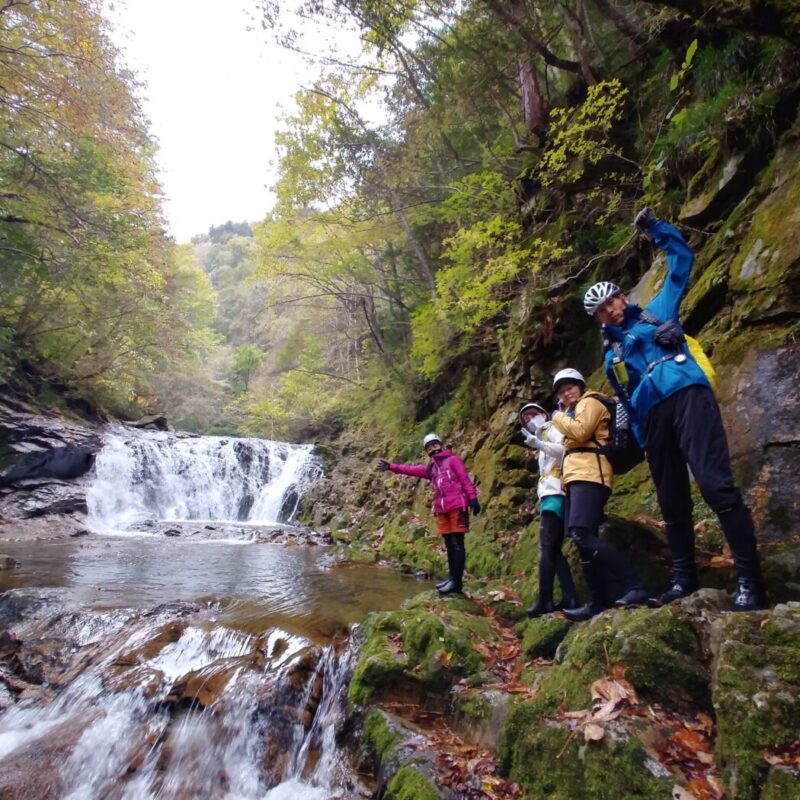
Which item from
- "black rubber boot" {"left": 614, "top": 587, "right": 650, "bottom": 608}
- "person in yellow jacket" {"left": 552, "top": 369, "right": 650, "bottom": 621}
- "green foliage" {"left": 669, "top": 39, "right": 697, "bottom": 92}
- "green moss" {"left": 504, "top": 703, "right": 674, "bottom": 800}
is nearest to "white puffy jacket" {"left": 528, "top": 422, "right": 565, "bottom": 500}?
"person in yellow jacket" {"left": 552, "top": 369, "right": 650, "bottom": 621}

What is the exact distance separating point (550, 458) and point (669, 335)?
1.63 meters

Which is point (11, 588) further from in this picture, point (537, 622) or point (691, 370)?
point (691, 370)

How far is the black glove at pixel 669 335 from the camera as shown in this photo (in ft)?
10.0

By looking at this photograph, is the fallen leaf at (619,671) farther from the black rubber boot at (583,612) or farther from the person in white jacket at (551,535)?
the person in white jacket at (551,535)

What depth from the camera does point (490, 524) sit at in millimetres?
7621

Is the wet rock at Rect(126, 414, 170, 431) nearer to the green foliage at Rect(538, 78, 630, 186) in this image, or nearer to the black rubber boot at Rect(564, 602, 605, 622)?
the green foliage at Rect(538, 78, 630, 186)

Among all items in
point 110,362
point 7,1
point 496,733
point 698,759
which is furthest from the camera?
point 110,362

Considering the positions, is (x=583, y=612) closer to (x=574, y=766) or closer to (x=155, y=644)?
(x=574, y=766)

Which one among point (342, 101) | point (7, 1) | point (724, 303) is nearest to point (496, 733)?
point (724, 303)

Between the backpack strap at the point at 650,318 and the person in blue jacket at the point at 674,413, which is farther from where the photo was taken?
the backpack strap at the point at 650,318

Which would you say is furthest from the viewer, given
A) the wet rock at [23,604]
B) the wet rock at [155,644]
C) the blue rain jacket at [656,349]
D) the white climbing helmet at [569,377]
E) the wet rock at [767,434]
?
the wet rock at [23,604]

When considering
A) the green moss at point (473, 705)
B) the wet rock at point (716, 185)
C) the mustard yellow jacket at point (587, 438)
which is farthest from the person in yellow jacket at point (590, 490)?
the wet rock at point (716, 185)

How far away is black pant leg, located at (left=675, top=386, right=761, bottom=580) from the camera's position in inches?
106

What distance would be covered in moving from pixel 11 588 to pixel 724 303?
915 cm
